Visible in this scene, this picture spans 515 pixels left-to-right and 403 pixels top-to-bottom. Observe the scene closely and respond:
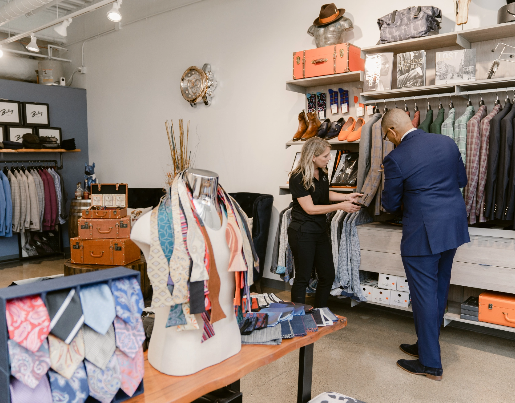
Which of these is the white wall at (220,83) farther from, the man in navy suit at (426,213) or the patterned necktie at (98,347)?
the patterned necktie at (98,347)

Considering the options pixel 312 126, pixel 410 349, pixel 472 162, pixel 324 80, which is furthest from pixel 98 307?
pixel 324 80

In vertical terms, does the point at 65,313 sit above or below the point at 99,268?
above

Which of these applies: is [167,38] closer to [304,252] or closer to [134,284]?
[304,252]

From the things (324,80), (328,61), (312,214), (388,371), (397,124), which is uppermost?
(328,61)

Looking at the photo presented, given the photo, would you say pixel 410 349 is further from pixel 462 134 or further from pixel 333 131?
pixel 333 131

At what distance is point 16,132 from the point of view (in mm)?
6820

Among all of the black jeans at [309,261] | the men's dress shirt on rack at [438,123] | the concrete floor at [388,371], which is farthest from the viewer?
the men's dress shirt on rack at [438,123]

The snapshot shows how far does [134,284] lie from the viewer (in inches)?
47.9

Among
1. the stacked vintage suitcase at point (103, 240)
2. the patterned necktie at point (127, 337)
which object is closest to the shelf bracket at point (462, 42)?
the stacked vintage suitcase at point (103, 240)

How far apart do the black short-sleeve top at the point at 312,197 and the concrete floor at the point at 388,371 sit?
94 centimetres

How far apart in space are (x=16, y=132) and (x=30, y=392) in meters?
6.81

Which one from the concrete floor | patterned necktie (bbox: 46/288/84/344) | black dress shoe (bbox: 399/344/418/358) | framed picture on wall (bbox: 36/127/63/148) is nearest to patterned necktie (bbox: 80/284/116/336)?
patterned necktie (bbox: 46/288/84/344)

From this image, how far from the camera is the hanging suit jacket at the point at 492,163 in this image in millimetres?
3158

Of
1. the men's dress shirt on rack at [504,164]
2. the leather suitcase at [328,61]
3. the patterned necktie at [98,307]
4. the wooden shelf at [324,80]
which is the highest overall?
the leather suitcase at [328,61]
